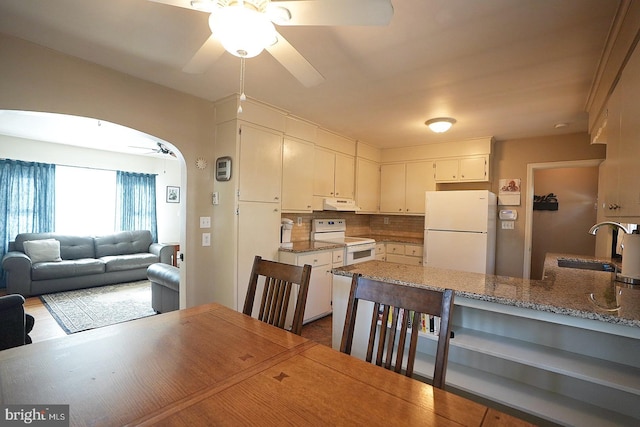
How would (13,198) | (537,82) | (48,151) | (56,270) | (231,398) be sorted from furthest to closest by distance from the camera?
(48,151) → (13,198) → (56,270) → (537,82) → (231,398)

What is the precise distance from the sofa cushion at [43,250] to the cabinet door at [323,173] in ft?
14.5

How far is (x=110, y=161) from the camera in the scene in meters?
5.85

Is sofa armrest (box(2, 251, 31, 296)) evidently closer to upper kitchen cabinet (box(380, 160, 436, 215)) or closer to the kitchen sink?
upper kitchen cabinet (box(380, 160, 436, 215))

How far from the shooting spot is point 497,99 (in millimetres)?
2672

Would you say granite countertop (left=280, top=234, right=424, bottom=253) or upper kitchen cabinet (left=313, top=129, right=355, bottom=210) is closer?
granite countertop (left=280, top=234, right=424, bottom=253)

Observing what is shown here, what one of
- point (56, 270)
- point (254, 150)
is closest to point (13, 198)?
point (56, 270)

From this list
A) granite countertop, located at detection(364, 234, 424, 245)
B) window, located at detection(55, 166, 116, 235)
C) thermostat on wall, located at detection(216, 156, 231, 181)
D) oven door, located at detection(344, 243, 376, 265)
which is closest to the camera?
thermostat on wall, located at detection(216, 156, 231, 181)

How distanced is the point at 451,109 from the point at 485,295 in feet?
7.23

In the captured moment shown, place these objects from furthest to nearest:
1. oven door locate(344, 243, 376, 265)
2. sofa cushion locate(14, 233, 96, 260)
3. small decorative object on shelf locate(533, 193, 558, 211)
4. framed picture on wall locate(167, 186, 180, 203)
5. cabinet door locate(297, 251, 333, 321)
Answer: framed picture on wall locate(167, 186, 180, 203), small decorative object on shelf locate(533, 193, 558, 211), sofa cushion locate(14, 233, 96, 260), oven door locate(344, 243, 376, 265), cabinet door locate(297, 251, 333, 321)

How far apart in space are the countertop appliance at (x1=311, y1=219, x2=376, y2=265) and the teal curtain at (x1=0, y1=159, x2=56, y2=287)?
4.86m

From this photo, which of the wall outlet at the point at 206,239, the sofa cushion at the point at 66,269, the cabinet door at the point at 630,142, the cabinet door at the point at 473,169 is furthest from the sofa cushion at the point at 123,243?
the cabinet door at the point at 630,142

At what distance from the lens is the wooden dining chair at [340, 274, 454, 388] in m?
1.01

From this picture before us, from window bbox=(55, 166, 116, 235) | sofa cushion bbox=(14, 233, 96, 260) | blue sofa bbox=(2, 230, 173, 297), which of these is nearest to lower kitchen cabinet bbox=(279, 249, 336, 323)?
blue sofa bbox=(2, 230, 173, 297)

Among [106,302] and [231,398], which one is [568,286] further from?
[106,302]
